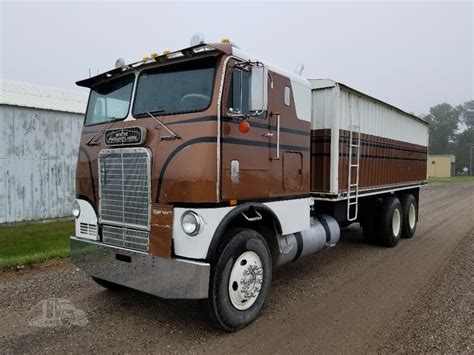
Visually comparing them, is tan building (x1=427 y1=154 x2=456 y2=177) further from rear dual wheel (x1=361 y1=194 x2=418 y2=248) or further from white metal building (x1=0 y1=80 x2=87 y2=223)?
white metal building (x1=0 y1=80 x2=87 y2=223)

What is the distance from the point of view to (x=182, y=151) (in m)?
3.80

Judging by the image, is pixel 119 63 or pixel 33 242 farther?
pixel 33 242

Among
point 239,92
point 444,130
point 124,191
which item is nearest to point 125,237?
point 124,191

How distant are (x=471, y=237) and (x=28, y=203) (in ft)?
37.7

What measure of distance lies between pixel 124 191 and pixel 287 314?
2.32m

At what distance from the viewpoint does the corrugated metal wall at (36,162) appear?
34.8 feet

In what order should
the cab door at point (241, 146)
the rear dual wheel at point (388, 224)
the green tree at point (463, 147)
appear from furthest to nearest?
the green tree at point (463, 147)
the rear dual wheel at point (388, 224)
the cab door at point (241, 146)

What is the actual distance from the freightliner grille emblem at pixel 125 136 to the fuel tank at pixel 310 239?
2.09 metres

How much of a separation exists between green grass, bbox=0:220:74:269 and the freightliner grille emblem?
11.3 ft

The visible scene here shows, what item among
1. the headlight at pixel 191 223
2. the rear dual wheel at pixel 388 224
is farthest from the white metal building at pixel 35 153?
the rear dual wheel at pixel 388 224

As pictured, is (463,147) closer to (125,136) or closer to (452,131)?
(452,131)

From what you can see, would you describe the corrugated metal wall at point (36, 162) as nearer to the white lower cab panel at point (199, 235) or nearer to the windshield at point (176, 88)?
the windshield at point (176, 88)

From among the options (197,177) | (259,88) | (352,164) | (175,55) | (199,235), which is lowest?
(199,235)

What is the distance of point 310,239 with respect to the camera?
18.5ft
